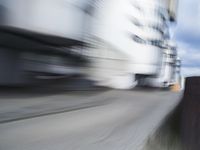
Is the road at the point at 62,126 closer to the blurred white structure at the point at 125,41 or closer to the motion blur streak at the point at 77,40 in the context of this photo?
the motion blur streak at the point at 77,40

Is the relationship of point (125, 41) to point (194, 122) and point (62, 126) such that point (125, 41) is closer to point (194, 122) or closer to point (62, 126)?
point (62, 126)

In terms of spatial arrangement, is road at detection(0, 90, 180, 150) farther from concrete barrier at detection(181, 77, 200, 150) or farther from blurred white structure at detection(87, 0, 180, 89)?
blurred white structure at detection(87, 0, 180, 89)

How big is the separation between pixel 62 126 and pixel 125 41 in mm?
9758

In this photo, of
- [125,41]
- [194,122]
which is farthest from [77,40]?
[125,41]

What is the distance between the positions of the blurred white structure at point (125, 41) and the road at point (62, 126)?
8.39 feet

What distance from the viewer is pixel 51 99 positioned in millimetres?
10250

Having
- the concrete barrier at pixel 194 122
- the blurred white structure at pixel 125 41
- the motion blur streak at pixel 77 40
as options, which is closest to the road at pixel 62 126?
the concrete barrier at pixel 194 122

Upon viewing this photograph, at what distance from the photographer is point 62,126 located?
22.1 ft

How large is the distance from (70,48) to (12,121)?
16.2 ft

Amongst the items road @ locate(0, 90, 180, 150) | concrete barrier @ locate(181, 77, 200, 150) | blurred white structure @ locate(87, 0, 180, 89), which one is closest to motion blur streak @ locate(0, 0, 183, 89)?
blurred white structure @ locate(87, 0, 180, 89)

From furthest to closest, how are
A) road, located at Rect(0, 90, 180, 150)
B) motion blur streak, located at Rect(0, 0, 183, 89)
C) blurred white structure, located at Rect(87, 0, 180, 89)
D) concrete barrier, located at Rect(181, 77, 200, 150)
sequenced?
blurred white structure, located at Rect(87, 0, 180, 89) < motion blur streak, located at Rect(0, 0, 183, 89) < road, located at Rect(0, 90, 180, 150) < concrete barrier, located at Rect(181, 77, 200, 150)

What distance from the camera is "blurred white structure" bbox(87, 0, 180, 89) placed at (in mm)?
12883

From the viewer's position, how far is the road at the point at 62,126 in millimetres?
5219

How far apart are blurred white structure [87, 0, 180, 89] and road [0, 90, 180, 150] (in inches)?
101
